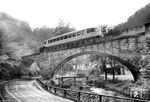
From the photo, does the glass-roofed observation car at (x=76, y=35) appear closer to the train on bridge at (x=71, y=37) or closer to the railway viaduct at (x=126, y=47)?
the train on bridge at (x=71, y=37)

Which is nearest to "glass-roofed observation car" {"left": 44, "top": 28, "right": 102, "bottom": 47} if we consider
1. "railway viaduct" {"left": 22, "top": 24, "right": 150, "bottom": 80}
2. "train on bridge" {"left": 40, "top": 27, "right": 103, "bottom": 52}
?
"train on bridge" {"left": 40, "top": 27, "right": 103, "bottom": 52}

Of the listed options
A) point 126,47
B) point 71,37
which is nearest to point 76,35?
point 71,37

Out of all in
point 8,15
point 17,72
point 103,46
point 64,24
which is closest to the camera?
point 103,46

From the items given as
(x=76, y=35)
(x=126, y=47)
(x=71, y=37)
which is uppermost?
(x=76, y=35)

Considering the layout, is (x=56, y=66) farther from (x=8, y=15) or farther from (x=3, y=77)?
(x=8, y=15)

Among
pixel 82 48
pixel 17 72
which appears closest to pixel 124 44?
pixel 82 48

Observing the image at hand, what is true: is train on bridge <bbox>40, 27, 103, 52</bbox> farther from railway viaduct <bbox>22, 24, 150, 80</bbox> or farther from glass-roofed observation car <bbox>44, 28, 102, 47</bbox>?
railway viaduct <bbox>22, 24, 150, 80</bbox>

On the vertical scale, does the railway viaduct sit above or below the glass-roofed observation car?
below

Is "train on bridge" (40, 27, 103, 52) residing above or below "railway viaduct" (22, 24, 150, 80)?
above

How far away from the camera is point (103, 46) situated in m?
24.4

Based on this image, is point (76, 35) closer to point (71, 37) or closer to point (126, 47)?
point (71, 37)

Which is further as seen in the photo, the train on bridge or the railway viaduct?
the train on bridge

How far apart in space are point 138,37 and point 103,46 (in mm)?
5424

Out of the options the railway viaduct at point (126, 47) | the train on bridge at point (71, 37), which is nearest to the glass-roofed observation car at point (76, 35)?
the train on bridge at point (71, 37)
